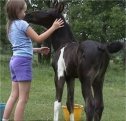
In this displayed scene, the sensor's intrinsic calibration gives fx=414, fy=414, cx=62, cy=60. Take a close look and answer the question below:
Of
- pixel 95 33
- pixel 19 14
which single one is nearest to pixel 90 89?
pixel 19 14

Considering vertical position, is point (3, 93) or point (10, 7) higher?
point (10, 7)

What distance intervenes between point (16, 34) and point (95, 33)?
68.2 ft

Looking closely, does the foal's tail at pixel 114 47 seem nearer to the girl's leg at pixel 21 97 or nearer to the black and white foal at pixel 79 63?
the black and white foal at pixel 79 63

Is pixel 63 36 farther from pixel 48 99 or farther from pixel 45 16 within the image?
pixel 48 99

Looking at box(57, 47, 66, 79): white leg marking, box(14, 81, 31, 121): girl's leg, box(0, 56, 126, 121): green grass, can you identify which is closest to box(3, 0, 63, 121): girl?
box(14, 81, 31, 121): girl's leg

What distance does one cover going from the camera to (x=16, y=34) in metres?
5.39

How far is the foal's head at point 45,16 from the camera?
6512 millimetres

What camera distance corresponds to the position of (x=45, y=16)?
6559mm

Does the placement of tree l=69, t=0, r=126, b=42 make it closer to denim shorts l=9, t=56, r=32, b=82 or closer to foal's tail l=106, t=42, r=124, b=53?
foal's tail l=106, t=42, r=124, b=53

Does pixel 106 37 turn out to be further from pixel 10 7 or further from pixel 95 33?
pixel 10 7

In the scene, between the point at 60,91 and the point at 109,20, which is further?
the point at 109,20

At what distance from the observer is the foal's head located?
651cm

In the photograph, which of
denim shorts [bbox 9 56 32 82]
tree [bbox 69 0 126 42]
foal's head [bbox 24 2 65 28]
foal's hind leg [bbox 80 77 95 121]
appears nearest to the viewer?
denim shorts [bbox 9 56 32 82]

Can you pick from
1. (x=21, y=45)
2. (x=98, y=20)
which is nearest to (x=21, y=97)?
(x=21, y=45)
